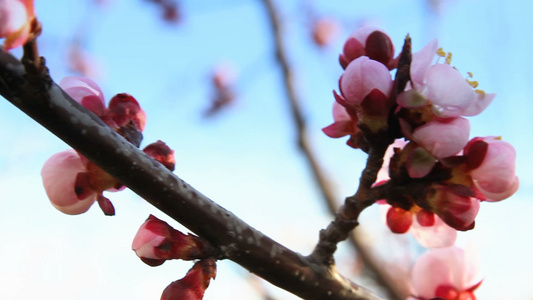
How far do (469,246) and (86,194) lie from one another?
80cm

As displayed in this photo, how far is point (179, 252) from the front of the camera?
0.78 metres

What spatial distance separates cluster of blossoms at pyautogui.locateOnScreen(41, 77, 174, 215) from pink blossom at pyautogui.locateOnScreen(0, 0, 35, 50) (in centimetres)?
24

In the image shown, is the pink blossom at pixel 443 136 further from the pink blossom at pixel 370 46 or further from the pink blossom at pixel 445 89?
the pink blossom at pixel 370 46

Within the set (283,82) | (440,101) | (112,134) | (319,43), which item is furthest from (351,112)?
(319,43)

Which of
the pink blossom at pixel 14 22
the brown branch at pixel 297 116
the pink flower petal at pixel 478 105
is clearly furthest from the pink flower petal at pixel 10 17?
the brown branch at pixel 297 116

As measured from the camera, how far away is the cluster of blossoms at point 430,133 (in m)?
0.79

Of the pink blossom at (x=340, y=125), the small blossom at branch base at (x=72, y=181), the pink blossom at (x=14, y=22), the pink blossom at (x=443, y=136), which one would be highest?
the pink blossom at (x=340, y=125)

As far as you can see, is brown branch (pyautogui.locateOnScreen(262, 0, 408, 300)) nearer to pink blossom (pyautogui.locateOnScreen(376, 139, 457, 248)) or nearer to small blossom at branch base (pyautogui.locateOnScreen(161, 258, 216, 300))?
pink blossom (pyautogui.locateOnScreen(376, 139, 457, 248))

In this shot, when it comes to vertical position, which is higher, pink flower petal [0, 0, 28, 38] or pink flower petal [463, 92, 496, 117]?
pink flower petal [463, 92, 496, 117]

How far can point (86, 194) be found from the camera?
835mm

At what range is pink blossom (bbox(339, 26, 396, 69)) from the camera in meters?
0.90

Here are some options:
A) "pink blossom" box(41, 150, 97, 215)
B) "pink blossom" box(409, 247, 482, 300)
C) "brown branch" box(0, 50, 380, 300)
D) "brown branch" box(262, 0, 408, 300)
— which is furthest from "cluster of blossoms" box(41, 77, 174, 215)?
"brown branch" box(262, 0, 408, 300)

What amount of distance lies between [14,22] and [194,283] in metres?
0.44

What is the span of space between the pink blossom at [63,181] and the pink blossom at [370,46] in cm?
51
